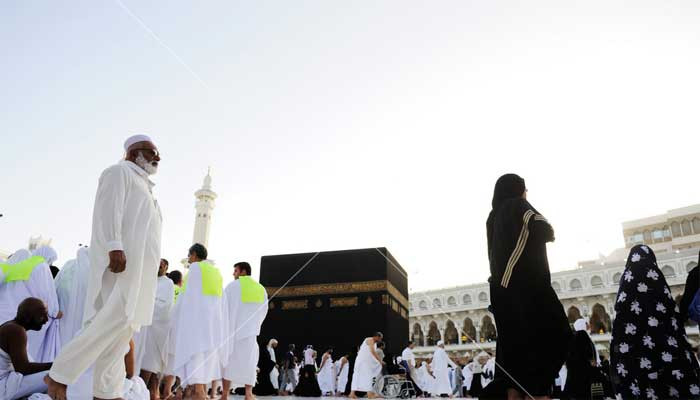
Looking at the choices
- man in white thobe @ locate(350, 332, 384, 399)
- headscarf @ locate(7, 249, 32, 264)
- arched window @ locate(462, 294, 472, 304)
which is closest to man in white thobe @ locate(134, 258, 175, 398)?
headscarf @ locate(7, 249, 32, 264)

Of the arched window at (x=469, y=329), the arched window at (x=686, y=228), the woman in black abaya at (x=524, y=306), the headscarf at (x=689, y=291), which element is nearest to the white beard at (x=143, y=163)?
the woman in black abaya at (x=524, y=306)

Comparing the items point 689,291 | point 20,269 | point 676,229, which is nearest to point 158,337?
point 20,269

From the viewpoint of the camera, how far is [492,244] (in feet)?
8.05

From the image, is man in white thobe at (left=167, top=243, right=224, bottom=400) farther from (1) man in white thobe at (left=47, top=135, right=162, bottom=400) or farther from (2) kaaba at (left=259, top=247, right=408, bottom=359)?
(2) kaaba at (left=259, top=247, right=408, bottom=359)

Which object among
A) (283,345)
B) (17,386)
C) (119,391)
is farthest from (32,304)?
(283,345)

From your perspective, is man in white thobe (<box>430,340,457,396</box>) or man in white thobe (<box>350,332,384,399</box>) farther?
man in white thobe (<box>430,340,457,396</box>)

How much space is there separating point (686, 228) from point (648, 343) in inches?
1551

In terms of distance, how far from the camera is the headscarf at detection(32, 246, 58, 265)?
13.0ft

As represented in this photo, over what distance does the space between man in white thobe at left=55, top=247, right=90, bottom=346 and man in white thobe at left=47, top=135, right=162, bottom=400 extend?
165 cm

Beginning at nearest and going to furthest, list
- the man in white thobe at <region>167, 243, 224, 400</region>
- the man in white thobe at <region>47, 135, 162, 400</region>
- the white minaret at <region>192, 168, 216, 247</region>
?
the man in white thobe at <region>47, 135, 162, 400</region> < the man in white thobe at <region>167, 243, 224, 400</region> < the white minaret at <region>192, 168, 216, 247</region>

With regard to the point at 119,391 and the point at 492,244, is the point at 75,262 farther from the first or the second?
the point at 492,244

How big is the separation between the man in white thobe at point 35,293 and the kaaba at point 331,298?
389 inches

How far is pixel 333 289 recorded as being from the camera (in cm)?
1348

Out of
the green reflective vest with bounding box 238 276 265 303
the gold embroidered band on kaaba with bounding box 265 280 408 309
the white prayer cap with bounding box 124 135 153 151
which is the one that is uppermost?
the gold embroidered band on kaaba with bounding box 265 280 408 309
